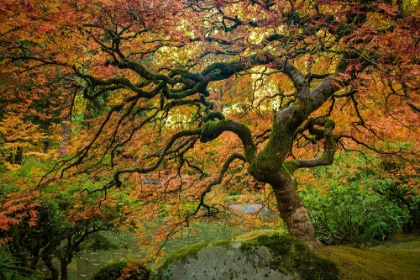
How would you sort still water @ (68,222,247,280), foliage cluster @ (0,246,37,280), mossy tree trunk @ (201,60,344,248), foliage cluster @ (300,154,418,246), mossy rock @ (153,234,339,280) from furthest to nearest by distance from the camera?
still water @ (68,222,247,280) < foliage cluster @ (300,154,418,246) < mossy tree trunk @ (201,60,344,248) < mossy rock @ (153,234,339,280) < foliage cluster @ (0,246,37,280)

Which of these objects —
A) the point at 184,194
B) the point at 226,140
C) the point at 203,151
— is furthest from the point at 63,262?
the point at 226,140

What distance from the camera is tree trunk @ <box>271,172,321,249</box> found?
3885mm

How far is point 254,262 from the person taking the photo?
309 centimetres

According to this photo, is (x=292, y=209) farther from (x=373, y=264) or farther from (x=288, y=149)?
(x=373, y=264)

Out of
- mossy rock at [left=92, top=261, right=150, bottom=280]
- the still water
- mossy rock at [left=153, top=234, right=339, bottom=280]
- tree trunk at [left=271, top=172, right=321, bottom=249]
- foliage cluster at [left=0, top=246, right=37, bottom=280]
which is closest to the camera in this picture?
foliage cluster at [left=0, top=246, right=37, bottom=280]

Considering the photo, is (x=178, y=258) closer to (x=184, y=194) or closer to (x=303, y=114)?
(x=303, y=114)

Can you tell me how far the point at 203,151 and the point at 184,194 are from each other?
97 cm

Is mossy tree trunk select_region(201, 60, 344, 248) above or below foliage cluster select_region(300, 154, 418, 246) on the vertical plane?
above

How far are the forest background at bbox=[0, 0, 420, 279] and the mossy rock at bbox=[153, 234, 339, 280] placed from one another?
0.77 m

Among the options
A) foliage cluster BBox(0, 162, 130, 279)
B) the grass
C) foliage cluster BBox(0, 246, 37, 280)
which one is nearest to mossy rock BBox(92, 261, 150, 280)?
foliage cluster BBox(0, 162, 130, 279)

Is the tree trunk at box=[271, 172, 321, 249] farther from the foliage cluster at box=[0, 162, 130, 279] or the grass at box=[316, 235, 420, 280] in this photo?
the foliage cluster at box=[0, 162, 130, 279]

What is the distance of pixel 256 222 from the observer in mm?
5988

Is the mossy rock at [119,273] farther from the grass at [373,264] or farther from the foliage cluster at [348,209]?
the grass at [373,264]

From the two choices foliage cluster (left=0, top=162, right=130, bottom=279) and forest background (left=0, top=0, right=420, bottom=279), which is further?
foliage cluster (left=0, top=162, right=130, bottom=279)
